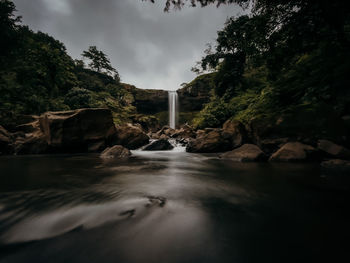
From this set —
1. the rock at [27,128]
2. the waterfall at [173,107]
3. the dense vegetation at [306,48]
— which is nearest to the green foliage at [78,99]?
the rock at [27,128]

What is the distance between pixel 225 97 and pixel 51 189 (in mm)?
15553

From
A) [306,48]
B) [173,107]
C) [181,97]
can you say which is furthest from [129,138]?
[181,97]

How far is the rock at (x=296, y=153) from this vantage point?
182 inches

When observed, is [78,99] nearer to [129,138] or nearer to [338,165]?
[129,138]

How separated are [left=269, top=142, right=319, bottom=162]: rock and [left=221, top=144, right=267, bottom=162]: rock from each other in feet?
1.18

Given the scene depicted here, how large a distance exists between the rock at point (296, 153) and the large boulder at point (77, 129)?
8.78 metres

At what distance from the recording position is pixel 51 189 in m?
2.37

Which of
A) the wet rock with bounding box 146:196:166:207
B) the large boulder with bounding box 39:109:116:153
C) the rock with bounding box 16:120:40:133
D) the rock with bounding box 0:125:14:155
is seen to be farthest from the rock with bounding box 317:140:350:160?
the rock with bounding box 16:120:40:133

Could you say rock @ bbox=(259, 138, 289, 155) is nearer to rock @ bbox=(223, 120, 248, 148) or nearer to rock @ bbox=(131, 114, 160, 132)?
rock @ bbox=(223, 120, 248, 148)

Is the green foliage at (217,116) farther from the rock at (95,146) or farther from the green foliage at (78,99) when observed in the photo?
the green foliage at (78,99)

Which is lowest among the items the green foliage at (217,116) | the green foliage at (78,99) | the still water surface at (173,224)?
the still water surface at (173,224)

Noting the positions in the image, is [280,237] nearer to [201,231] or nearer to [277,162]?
[201,231]

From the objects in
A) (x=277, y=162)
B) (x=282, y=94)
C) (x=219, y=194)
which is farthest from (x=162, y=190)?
(x=282, y=94)

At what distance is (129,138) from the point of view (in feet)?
34.8
